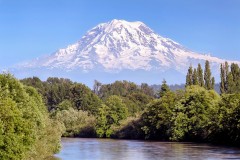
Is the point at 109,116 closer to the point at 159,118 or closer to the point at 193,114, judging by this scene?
the point at 159,118

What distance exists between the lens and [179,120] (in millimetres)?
110312

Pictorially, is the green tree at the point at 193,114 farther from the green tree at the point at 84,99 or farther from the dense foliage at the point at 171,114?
the green tree at the point at 84,99

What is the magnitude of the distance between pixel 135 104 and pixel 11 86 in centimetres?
10853

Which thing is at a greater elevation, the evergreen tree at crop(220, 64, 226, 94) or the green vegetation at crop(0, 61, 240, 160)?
the evergreen tree at crop(220, 64, 226, 94)

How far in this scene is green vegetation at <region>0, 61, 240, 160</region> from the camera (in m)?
43.3

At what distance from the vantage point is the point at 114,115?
138m

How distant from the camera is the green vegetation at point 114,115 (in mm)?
43281

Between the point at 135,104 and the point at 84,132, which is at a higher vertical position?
the point at 135,104

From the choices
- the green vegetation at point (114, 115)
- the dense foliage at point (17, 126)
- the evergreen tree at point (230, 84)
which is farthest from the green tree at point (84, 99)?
the dense foliage at point (17, 126)

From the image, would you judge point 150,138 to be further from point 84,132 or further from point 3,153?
point 3,153

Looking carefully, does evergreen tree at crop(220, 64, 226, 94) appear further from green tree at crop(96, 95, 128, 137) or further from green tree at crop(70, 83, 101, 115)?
green tree at crop(70, 83, 101, 115)

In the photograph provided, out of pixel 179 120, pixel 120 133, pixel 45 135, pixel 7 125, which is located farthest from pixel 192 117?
pixel 7 125

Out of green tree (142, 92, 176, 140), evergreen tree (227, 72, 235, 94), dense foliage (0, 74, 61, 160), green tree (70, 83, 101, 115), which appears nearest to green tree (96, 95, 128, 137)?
green tree (142, 92, 176, 140)

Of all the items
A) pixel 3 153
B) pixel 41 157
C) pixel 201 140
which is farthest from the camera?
pixel 201 140
